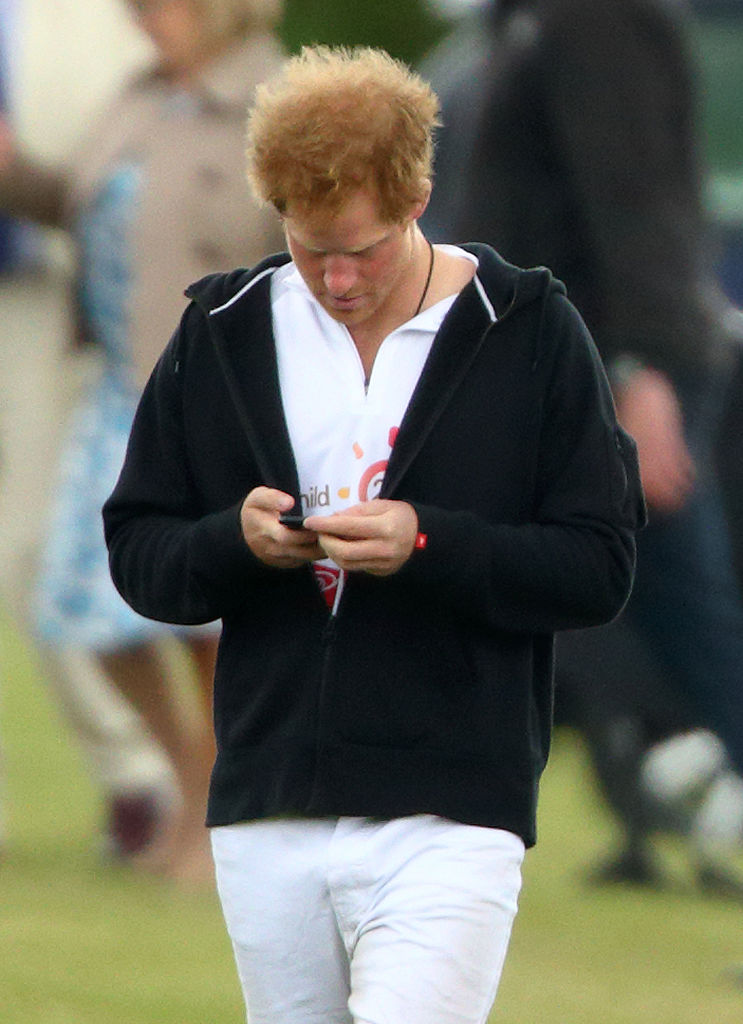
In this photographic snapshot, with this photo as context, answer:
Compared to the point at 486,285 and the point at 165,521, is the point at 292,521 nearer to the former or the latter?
the point at 165,521

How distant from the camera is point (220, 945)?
505 centimetres

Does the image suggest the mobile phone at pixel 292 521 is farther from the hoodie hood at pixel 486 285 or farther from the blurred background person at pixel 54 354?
the blurred background person at pixel 54 354

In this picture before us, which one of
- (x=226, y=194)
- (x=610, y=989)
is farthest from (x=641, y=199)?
(x=610, y=989)

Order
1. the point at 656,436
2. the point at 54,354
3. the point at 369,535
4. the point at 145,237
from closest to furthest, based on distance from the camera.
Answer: the point at 369,535
the point at 656,436
the point at 145,237
the point at 54,354

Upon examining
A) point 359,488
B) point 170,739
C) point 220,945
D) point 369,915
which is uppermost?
point 359,488

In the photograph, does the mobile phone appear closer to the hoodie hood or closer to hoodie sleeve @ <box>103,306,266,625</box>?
hoodie sleeve @ <box>103,306,266,625</box>

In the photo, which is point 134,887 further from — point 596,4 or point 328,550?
point 328,550

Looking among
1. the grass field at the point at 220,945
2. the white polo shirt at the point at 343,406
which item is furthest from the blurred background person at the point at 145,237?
the white polo shirt at the point at 343,406

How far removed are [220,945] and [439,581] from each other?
2.50 metres

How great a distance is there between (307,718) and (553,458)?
40 cm

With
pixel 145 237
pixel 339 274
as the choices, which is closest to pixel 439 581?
pixel 339 274

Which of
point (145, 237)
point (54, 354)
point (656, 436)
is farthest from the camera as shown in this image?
point (54, 354)

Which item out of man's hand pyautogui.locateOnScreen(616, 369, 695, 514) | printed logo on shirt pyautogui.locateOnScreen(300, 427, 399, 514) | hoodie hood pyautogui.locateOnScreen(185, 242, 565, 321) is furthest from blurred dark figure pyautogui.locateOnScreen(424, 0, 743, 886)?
printed logo on shirt pyautogui.locateOnScreen(300, 427, 399, 514)

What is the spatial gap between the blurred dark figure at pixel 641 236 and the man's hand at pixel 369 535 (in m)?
2.31
